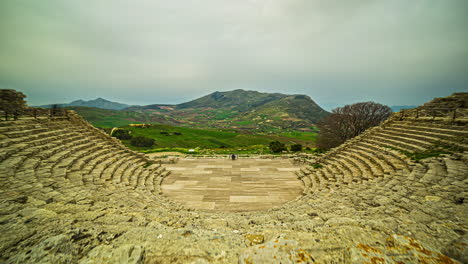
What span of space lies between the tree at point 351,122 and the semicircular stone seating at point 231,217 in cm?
1515

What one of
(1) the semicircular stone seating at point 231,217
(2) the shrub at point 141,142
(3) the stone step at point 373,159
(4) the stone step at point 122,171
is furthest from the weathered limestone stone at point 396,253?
(2) the shrub at point 141,142

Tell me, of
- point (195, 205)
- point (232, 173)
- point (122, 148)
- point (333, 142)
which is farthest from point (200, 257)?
point (333, 142)

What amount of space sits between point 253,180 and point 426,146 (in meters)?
10.8

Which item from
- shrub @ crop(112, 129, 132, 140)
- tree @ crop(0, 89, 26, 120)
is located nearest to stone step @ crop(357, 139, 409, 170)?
tree @ crop(0, 89, 26, 120)

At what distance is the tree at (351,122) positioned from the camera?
26.5m

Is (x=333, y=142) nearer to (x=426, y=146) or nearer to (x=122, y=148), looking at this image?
(x=426, y=146)

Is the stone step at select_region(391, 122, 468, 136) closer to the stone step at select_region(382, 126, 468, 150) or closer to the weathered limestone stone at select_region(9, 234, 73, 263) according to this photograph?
the stone step at select_region(382, 126, 468, 150)

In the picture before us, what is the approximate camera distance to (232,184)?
11773 millimetres

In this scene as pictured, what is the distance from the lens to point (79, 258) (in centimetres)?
245

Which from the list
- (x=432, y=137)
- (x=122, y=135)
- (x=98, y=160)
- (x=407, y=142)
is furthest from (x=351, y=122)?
(x=122, y=135)

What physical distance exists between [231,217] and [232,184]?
4823 millimetres

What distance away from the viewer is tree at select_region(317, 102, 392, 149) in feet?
87.0

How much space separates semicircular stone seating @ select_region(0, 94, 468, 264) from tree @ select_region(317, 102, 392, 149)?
15.2 metres

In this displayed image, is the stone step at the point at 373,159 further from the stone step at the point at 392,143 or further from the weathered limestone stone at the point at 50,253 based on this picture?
the weathered limestone stone at the point at 50,253
